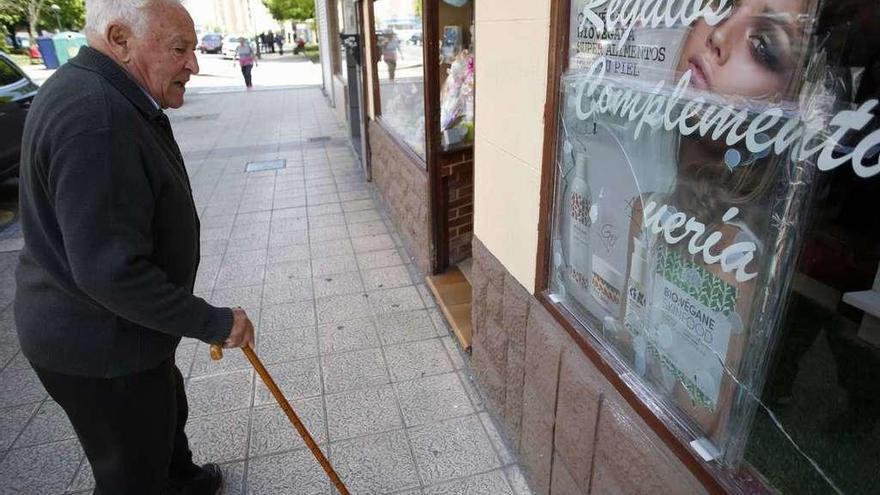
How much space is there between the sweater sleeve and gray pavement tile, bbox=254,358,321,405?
1611 mm

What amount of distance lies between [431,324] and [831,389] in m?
2.22

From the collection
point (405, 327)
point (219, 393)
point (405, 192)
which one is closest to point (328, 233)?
point (405, 192)

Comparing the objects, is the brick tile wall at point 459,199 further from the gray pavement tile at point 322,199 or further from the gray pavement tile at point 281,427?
the gray pavement tile at point 322,199

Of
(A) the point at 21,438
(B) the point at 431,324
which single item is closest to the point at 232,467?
(A) the point at 21,438

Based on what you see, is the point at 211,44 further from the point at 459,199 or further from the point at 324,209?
the point at 459,199

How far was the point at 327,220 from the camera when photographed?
5684 millimetres

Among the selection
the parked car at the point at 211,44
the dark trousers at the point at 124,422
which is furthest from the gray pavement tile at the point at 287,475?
the parked car at the point at 211,44

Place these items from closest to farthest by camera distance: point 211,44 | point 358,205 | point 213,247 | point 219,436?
point 219,436 → point 213,247 → point 358,205 → point 211,44

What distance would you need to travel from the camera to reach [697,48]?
1.21 m

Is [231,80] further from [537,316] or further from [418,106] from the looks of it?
[537,316]

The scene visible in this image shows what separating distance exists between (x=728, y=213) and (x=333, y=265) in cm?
373

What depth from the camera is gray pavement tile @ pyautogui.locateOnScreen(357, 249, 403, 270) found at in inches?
180

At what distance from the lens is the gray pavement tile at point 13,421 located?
8.93ft

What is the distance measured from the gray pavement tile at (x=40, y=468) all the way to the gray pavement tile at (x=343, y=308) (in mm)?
1559
